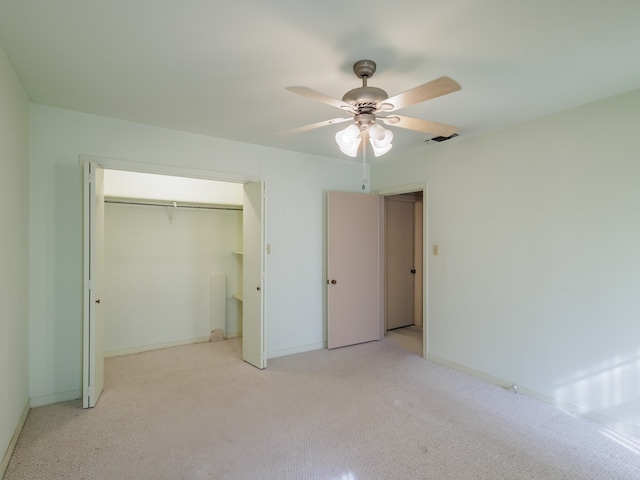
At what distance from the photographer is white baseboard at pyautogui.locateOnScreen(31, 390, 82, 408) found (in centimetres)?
276

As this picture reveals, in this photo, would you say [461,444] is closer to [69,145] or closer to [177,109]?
[177,109]

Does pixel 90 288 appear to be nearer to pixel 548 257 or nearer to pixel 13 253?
pixel 13 253

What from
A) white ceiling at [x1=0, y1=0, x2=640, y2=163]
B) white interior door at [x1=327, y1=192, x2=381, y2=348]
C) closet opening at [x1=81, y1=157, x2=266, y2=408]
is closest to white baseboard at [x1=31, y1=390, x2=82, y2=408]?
closet opening at [x1=81, y1=157, x2=266, y2=408]

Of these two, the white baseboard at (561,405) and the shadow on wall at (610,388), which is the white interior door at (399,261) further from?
the shadow on wall at (610,388)

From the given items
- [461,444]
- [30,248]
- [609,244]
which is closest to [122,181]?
[30,248]

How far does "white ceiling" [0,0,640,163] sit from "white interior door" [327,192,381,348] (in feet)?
5.61

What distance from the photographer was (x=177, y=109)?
2.84 m

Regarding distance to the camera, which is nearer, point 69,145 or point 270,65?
point 270,65

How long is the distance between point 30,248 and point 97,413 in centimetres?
145

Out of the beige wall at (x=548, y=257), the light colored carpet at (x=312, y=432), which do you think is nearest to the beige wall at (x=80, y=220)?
the light colored carpet at (x=312, y=432)

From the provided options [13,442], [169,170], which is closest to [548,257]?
[169,170]

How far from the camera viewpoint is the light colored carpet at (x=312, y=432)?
2.03 m

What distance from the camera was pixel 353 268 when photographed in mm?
4449

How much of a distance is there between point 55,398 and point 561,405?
4291 millimetres
